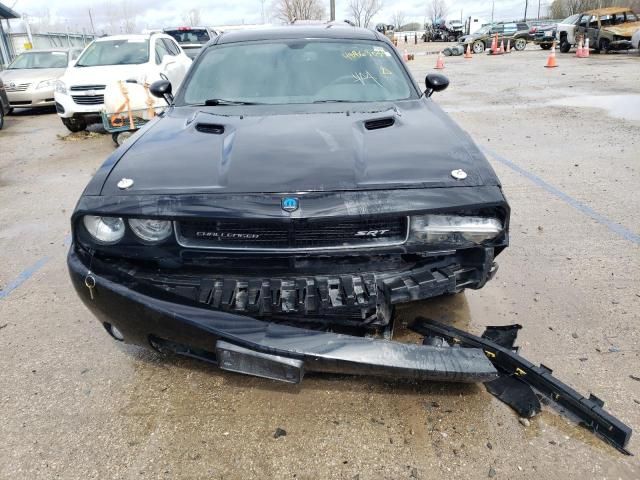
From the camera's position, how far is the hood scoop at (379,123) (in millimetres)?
2688

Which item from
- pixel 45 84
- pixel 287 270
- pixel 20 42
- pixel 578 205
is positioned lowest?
pixel 578 205

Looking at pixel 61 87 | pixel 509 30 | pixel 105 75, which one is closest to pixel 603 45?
pixel 509 30

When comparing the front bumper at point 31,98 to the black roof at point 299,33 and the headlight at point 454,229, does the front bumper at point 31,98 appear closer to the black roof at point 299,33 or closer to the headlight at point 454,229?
the black roof at point 299,33

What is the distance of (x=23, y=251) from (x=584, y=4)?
7051 cm

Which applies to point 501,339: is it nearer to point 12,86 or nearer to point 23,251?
point 23,251

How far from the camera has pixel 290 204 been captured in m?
2.00

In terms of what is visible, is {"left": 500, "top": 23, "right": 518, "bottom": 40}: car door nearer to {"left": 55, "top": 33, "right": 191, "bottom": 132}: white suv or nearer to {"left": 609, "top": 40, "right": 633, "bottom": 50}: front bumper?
{"left": 609, "top": 40, "right": 633, "bottom": 50}: front bumper

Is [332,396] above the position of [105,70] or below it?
below

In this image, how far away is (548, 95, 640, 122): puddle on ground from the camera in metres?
9.38

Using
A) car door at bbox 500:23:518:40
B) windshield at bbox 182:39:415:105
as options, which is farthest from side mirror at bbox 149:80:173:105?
car door at bbox 500:23:518:40

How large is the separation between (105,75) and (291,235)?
27.0 ft

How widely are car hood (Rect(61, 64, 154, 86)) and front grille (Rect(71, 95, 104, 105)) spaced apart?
219mm

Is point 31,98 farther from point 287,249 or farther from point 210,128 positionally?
point 287,249

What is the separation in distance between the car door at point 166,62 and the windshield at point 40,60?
489 cm
